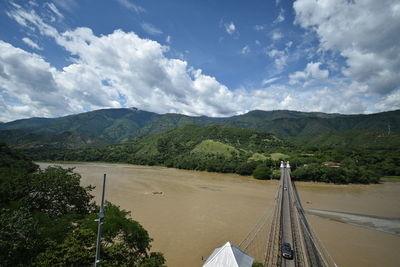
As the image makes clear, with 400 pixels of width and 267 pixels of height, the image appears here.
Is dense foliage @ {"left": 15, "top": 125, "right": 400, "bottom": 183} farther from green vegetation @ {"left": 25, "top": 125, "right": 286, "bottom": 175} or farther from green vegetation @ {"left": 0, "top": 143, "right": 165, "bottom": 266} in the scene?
green vegetation @ {"left": 0, "top": 143, "right": 165, "bottom": 266}

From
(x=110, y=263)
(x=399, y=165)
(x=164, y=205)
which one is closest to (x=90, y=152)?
(x=164, y=205)

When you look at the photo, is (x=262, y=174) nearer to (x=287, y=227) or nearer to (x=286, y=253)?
(x=287, y=227)

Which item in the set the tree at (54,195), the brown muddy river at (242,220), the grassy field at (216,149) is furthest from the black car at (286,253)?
the grassy field at (216,149)

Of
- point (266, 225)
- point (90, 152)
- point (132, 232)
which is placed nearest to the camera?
point (132, 232)

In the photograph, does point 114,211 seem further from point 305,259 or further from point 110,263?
point 305,259

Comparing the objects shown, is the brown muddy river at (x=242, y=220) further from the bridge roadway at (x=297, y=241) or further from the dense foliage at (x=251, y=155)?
the dense foliage at (x=251, y=155)

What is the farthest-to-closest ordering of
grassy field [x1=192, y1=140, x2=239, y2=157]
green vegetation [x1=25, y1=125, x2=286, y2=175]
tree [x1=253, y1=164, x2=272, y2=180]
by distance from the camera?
grassy field [x1=192, y1=140, x2=239, y2=157], green vegetation [x1=25, y1=125, x2=286, y2=175], tree [x1=253, y1=164, x2=272, y2=180]

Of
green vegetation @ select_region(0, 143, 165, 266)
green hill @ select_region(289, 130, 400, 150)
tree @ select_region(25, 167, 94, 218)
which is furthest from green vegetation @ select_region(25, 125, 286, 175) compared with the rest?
green vegetation @ select_region(0, 143, 165, 266)

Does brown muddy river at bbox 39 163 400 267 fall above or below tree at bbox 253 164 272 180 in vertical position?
below

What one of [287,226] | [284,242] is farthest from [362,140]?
[284,242]
